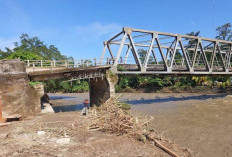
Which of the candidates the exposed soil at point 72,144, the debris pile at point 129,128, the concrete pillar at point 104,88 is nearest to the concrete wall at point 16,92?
the exposed soil at point 72,144

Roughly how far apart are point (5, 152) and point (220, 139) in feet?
35.9

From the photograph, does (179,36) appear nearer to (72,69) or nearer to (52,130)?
(72,69)

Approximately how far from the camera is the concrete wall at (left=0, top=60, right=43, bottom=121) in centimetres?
1198

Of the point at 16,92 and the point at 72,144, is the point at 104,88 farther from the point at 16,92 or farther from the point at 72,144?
the point at 72,144

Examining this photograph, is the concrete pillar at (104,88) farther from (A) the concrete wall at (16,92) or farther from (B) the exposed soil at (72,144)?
(B) the exposed soil at (72,144)

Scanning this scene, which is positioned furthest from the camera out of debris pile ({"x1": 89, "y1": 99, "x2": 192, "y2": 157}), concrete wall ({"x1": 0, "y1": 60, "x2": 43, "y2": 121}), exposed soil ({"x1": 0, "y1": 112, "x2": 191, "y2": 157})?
concrete wall ({"x1": 0, "y1": 60, "x2": 43, "y2": 121})

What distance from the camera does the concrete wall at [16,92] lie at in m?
12.0

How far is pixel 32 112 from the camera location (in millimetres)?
13055

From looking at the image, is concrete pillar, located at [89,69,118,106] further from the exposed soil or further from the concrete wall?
the exposed soil

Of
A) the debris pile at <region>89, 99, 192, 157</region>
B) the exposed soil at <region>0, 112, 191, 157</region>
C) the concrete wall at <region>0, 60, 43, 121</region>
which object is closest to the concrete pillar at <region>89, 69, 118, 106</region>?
the concrete wall at <region>0, 60, 43, 121</region>

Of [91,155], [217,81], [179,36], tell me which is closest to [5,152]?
[91,155]

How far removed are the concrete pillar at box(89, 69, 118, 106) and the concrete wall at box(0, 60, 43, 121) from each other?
274 inches

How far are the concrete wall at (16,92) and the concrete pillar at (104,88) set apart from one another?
22.8 ft

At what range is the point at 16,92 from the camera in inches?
490
